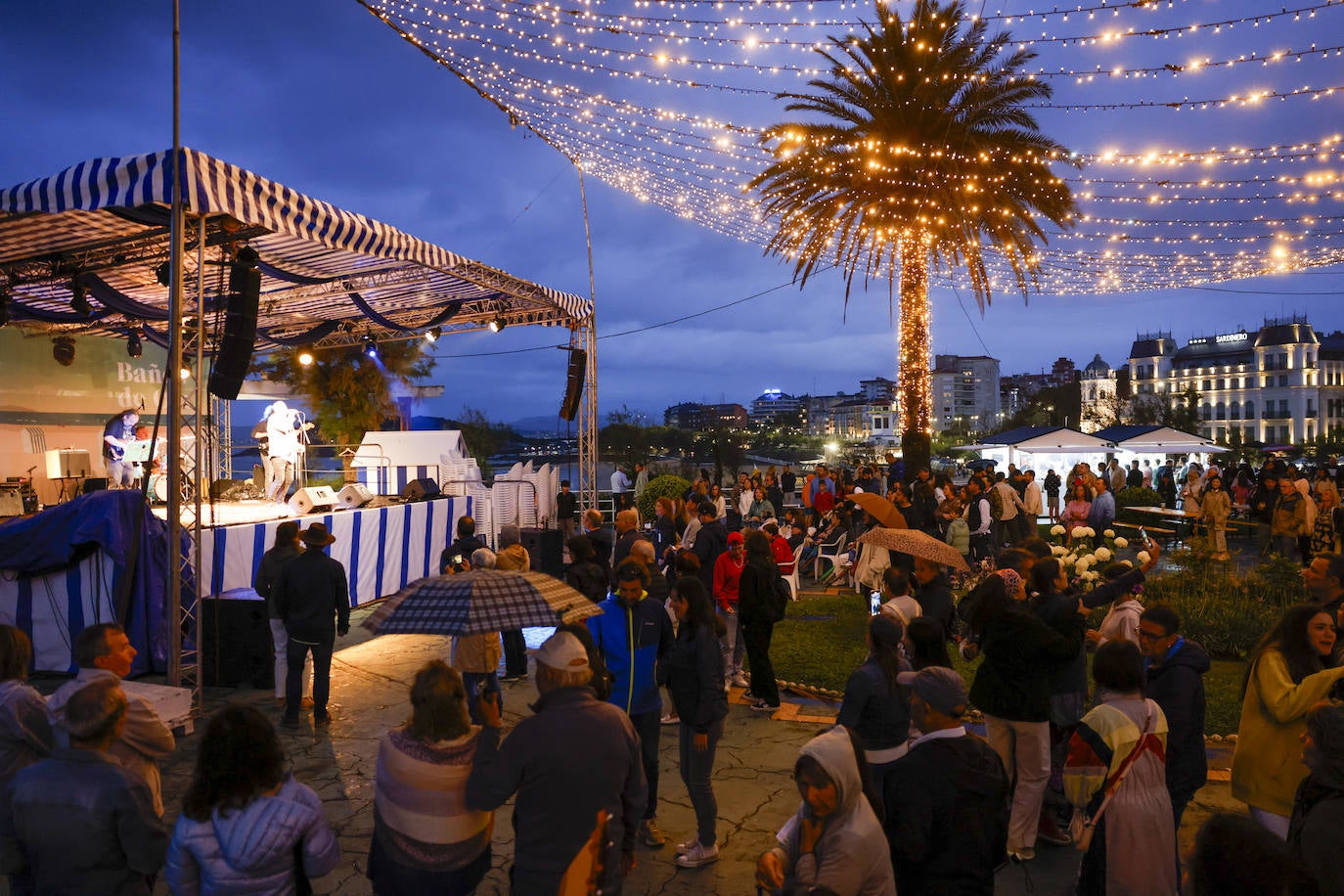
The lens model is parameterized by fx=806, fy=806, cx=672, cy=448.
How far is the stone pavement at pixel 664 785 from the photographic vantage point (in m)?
4.25

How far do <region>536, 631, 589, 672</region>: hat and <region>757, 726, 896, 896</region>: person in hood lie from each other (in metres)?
0.86

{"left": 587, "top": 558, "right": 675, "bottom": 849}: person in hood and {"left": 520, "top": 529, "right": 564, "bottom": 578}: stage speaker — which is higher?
{"left": 587, "top": 558, "right": 675, "bottom": 849}: person in hood

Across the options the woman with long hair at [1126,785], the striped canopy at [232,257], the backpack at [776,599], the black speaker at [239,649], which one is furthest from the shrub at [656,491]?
the woman with long hair at [1126,785]

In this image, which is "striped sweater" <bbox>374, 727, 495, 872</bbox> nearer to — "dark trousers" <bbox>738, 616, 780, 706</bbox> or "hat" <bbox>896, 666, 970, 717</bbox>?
"hat" <bbox>896, 666, 970, 717</bbox>

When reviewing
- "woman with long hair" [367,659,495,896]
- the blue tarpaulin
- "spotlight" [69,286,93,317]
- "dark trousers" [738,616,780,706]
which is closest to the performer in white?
"spotlight" [69,286,93,317]

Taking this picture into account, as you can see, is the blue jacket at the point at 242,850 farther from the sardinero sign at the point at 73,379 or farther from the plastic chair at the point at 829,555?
the sardinero sign at the point at 73,379

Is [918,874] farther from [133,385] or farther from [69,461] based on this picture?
Result: [133,385]

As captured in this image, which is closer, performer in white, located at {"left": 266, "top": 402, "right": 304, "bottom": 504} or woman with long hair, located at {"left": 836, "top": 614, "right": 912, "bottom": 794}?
woman with long hair, located at {"left": 836, "top": 614, "right": 912, "bottom": 794}

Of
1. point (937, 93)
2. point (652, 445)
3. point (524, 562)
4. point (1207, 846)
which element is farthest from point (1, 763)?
point (652, 445)

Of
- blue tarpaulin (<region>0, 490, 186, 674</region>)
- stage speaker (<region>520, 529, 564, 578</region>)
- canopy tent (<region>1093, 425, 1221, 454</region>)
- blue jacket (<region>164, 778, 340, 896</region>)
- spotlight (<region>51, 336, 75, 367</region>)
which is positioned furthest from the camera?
canopy tent (<region>1093, 425, 1221, 454</region>)

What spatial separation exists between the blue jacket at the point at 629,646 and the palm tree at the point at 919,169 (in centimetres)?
1119

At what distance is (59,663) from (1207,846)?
9795 mm

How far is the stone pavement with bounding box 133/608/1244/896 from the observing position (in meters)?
4.25

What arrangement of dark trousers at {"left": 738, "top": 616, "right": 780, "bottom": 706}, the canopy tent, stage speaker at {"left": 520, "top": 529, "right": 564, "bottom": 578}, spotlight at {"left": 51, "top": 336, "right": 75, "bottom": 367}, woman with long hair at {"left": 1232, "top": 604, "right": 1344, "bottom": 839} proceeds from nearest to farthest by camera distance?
1. woman with long hair at {"left": 1232, "top": 604, "right": 1344, "bottom": 839}
2. dark trousers at {"left": 738, "top": 616, "right": 780, "bottom": 706}
3. stage speaker at {"left": 520, "top": 529, "right": 564, "bottom": 578}
4. spotlight at {"left": 51, "top": 336, "right": 75, "bottom": 367}
5. the canopy tent
